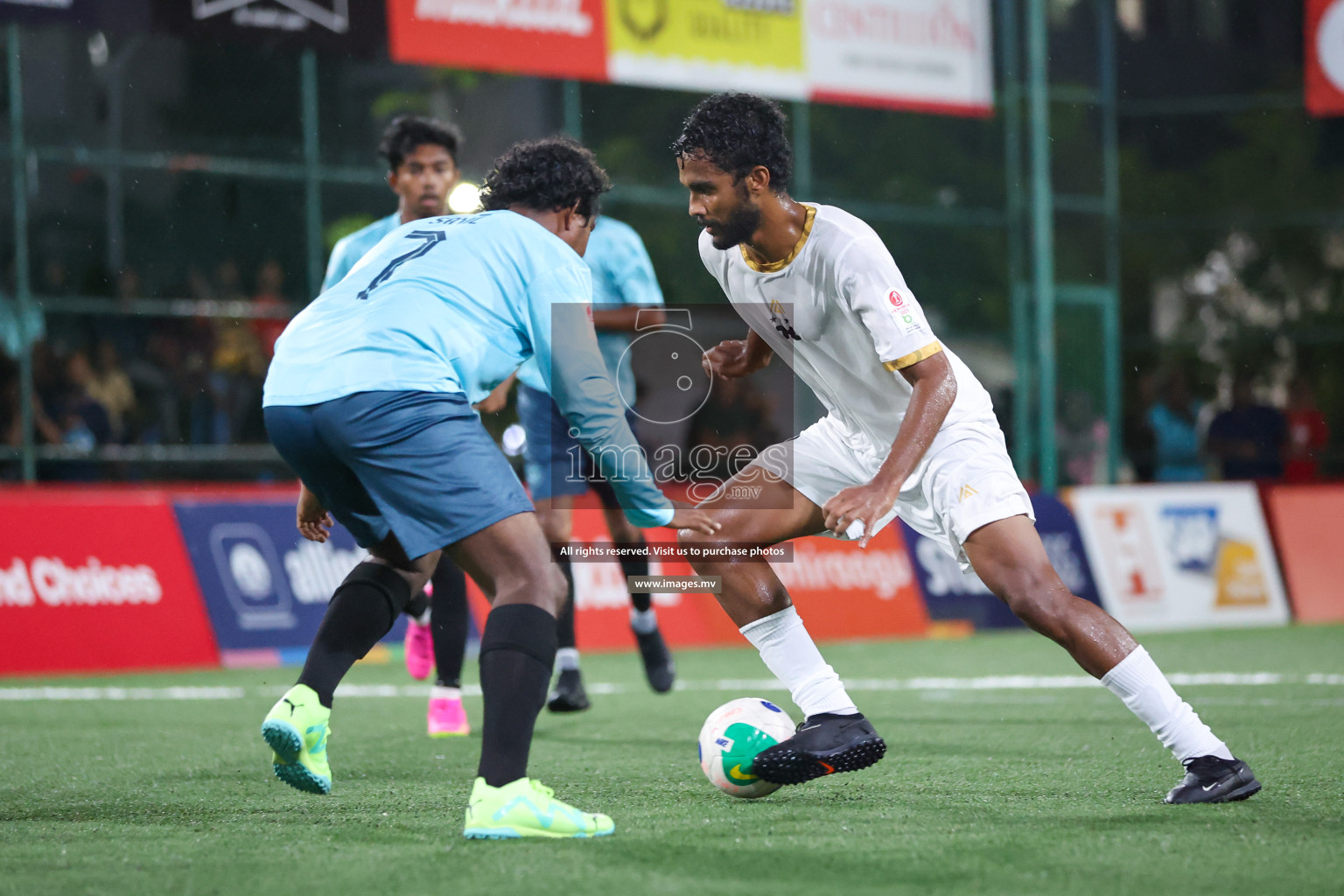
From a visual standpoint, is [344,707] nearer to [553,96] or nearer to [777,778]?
[777,778]

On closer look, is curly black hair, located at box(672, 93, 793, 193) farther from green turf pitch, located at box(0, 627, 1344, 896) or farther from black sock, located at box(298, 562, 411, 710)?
green turf pitch, located at box(0, 627, 1344, 896)

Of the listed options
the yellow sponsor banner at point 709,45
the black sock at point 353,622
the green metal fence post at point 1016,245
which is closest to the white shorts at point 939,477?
the black sock at point 353,622

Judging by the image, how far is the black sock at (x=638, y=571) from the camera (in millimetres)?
7766

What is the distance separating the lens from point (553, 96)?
17.6 metres

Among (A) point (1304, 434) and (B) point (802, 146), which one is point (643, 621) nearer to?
(B) point (802, 146)

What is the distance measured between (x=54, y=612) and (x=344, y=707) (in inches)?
110

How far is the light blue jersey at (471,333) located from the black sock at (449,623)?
2.35m

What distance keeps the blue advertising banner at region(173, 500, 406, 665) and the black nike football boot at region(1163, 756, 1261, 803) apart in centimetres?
658

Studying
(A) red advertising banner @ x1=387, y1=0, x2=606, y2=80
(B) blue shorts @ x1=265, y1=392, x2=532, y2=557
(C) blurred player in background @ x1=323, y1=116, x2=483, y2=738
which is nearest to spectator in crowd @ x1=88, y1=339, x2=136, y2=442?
(A) red advertising banner @ x1=387, y1=0, x2=606, y2=80

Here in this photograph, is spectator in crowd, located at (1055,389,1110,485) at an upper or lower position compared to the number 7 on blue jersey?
lower

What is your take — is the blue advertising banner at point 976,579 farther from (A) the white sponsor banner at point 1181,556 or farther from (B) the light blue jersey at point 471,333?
(B) the light blue jersey at point 471,333

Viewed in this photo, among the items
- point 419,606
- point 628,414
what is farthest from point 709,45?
point 419,606

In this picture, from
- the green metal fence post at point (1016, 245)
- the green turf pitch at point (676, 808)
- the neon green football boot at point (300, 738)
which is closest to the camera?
the green turf pitch at point (676, 808)

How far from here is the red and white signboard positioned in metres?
17.7
